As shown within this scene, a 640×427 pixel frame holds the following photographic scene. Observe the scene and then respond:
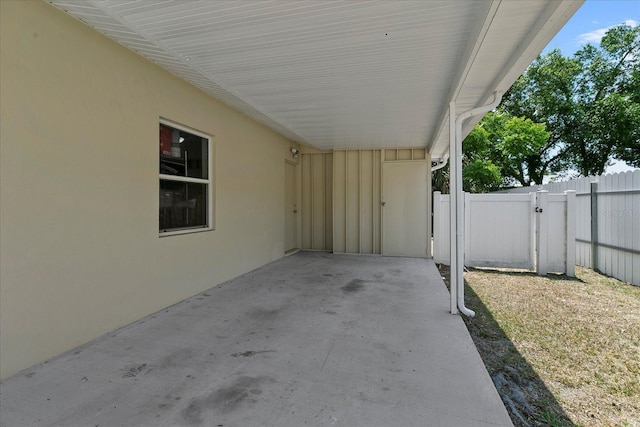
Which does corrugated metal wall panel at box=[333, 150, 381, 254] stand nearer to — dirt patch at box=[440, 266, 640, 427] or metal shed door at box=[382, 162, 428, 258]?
metal shed door at box=[382, 162, 428, 258]

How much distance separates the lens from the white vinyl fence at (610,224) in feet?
15.9

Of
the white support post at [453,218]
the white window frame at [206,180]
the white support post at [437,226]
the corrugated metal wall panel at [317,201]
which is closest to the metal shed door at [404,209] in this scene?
the white support post at [437,226]

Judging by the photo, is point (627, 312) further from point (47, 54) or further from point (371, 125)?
point (47, 54)

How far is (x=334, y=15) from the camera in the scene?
2.45 meters

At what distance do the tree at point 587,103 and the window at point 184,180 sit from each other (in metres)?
19.0

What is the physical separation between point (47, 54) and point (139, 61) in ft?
3.14

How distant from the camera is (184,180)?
4.16 metres

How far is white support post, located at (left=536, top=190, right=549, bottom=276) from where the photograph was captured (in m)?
5.70

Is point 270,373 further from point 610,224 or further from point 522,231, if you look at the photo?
point 610,224

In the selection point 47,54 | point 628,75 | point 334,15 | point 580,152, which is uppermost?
point 628,75

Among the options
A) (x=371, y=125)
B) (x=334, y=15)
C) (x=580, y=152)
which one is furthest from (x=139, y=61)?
(x=580, y=152)

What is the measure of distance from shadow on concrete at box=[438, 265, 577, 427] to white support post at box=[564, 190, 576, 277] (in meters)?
2.95

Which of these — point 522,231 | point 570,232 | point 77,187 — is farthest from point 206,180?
point 570,232

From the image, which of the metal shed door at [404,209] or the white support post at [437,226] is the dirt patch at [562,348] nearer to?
the white support post at [437,226]
